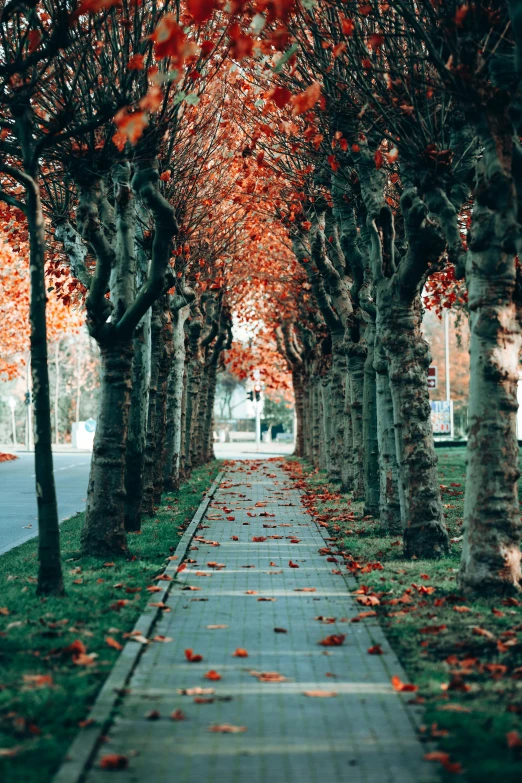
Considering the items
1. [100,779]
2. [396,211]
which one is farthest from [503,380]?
[396,211]

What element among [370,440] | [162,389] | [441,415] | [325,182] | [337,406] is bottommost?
[370,440]

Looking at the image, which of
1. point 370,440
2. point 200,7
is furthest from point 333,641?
point 370,440

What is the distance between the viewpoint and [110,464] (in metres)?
10.5

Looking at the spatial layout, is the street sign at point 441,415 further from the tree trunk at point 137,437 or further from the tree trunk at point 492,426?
the tree trunk at point 492,426

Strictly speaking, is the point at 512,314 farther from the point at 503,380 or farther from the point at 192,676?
the point at 192,676

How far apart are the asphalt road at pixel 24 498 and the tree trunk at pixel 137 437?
167cm

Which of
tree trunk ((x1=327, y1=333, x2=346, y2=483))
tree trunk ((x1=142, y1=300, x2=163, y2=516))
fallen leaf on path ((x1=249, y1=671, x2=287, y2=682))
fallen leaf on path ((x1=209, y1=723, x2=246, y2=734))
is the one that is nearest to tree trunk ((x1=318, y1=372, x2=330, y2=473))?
tree trunk ((x1=327, y1=333, x2=346, y2=483))

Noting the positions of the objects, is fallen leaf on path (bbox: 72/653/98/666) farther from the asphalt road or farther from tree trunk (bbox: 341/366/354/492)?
tree trunk (bbox: 341/366/354/492)

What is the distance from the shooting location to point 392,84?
9258mm

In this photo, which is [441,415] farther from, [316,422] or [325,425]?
[325,425]

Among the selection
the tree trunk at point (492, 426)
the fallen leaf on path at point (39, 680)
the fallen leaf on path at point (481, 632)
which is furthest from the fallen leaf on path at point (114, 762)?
the tree trunk at point (492, 426)

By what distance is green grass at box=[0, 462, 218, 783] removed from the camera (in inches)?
175

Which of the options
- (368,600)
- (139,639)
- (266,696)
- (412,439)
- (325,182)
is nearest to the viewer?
(266,696)

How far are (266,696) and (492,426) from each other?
350 centimetres
